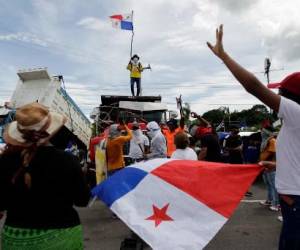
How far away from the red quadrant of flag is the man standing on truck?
47.3ft

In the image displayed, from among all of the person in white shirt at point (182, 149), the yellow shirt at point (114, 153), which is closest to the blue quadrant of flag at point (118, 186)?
the person in white shirt at point (182, 149)

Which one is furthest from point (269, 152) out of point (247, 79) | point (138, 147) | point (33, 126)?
point (33, 126)

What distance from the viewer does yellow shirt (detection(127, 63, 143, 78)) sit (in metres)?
18.0

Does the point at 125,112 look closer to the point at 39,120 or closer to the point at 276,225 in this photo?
the point at 276,225

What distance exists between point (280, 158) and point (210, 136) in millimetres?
5788

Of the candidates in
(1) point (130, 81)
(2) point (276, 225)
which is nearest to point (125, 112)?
(1) point (130, 81)

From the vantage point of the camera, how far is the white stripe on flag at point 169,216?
3.29 meters

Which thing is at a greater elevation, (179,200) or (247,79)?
(247,79)

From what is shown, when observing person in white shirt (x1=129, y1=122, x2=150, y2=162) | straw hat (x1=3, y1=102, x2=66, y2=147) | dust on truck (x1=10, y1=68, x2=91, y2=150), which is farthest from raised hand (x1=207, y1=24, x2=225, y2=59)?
dust on truck (x1=10, y1=68, x2=91, y2=150)

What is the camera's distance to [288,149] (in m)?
2.85

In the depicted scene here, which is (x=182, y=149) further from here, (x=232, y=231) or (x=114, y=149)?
(x=114, y=149)

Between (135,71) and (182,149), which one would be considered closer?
(182,149)

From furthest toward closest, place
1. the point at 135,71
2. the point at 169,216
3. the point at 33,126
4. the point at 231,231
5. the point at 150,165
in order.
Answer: the point at 135,71
the point at 231,231
the point at 150,165
the point at 169,216
the point at 33,126

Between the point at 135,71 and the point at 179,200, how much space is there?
14758mm
